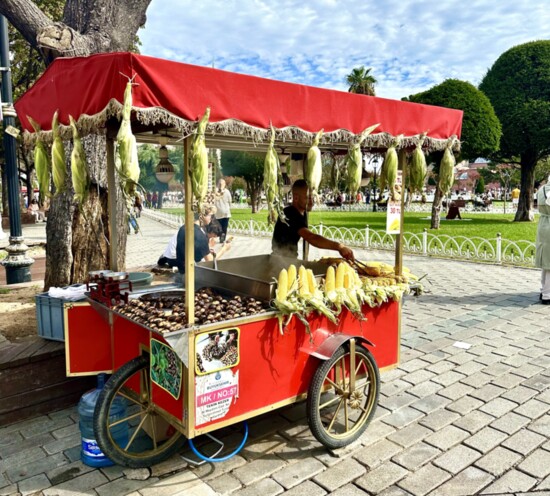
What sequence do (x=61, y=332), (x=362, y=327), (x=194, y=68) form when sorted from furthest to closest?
1. (x=61, y=332)
2. (x=362, y=327)
3. (x=194, y=68)

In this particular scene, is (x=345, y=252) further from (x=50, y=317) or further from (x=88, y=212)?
(x=88, y=212)

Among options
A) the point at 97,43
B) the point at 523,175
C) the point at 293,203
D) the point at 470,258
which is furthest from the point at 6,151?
the point at 523,175

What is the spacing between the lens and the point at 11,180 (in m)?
7.93

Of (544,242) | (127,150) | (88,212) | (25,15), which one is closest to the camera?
(127,150)

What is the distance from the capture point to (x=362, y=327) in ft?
12.4

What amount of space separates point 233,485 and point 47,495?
3.83ft

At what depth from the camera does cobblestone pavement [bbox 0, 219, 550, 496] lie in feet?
9.76

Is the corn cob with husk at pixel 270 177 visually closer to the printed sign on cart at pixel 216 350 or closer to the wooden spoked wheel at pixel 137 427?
the printed sign on cart at pixel 216 350

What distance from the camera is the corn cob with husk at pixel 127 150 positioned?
2.46 meters

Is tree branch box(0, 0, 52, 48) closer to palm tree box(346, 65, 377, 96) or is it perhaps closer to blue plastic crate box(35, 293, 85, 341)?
blue plastic crate box(35, 293, 85, 341)

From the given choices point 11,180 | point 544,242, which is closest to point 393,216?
point 544,242

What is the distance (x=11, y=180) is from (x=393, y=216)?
22.4 ft

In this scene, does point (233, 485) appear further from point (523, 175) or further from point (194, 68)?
point (523, 175)

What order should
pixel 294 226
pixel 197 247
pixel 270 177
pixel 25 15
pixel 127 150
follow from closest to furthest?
pixel 127 150 < pixel 270 177 < pixel 294 226 < pixel 25 15 < pixel 197 247
